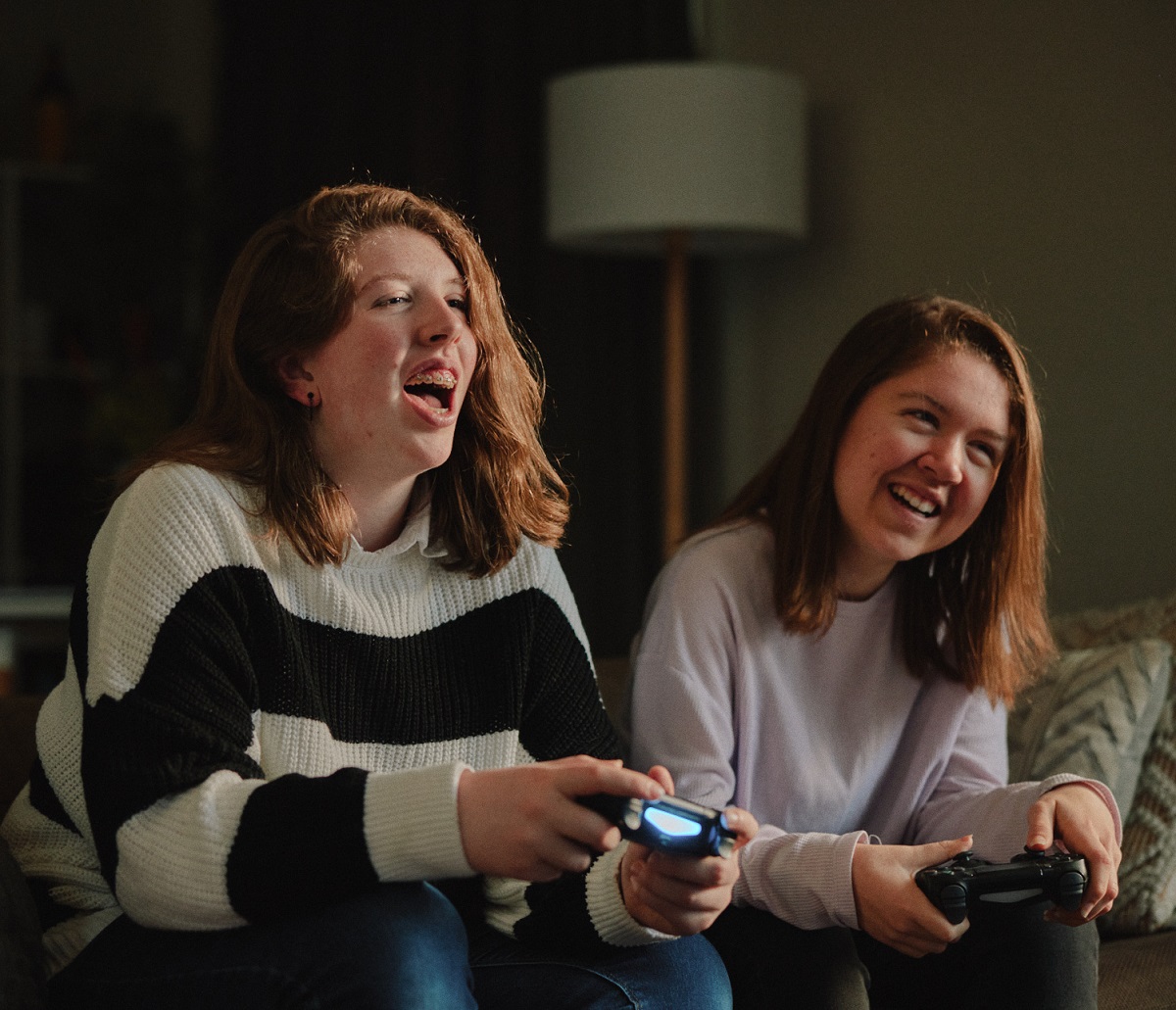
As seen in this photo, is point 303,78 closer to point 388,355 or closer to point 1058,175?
point 1058,175

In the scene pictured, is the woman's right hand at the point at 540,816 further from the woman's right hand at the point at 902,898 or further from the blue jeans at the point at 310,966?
the woman's right hand at the point at 902,898

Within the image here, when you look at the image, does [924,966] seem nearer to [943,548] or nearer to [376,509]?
[943,548]

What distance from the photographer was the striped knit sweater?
3.39ft

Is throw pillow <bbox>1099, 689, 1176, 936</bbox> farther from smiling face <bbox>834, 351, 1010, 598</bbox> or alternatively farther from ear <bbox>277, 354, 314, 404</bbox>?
ear <bbox>277, 354, 314, 404</bbox>

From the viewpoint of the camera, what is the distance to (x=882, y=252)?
9.07ft

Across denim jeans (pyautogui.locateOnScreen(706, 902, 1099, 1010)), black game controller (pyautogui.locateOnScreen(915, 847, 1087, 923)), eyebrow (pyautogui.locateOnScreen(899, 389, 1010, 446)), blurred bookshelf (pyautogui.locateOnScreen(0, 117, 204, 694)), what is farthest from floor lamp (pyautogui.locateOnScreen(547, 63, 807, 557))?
blurred bookshelf (pyautogui.locateOnScreen(0, 117, 204, 694))

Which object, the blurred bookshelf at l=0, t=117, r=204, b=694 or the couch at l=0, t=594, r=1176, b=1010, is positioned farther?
the blurred bookshelf at l=0, t=117, r=204, b=694

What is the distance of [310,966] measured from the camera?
1000mm

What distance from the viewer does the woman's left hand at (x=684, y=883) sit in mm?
1122

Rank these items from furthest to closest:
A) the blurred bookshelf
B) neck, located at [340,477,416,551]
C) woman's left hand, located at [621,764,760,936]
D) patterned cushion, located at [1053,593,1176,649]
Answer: the blurred bookshelf, patterned cushion, located at [1053,593,1176,649], neck, located at [340,477,416,551], woman's left hand, located at [621,764,760,936]

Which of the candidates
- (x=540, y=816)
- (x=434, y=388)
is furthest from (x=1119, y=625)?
(x=540, y=816)

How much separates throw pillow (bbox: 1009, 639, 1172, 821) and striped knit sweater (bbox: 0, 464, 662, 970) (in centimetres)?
58

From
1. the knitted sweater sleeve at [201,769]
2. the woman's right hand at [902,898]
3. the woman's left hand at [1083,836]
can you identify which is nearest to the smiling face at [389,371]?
the knitted sweater sleeve at [201,769]

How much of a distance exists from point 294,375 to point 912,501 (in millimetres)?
640
